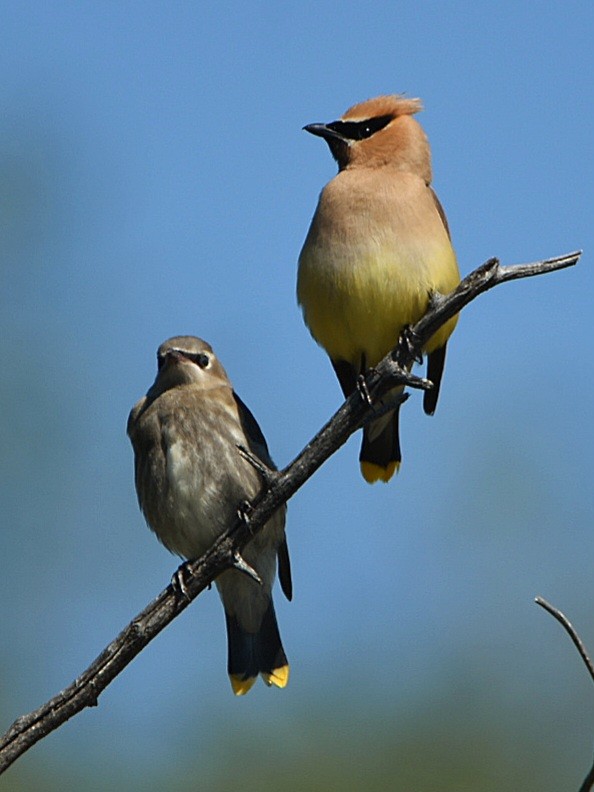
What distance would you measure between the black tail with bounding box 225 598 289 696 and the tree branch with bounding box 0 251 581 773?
5.60ft

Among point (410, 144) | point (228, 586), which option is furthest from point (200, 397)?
point (410, 144)

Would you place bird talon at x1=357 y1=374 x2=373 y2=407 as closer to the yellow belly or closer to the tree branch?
the tree branch

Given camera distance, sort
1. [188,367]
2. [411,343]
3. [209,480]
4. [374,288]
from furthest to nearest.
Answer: [188,367]
[209,480]
[374,288]
[411,343]

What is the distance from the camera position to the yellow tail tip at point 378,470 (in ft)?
22.6

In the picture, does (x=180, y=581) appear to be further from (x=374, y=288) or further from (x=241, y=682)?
(x=241, y=682)

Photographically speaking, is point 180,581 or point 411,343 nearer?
point 180,581

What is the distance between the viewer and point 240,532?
5059 mm

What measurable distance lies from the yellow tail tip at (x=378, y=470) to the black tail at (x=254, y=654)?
695 mm

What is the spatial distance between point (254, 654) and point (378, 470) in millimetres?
929

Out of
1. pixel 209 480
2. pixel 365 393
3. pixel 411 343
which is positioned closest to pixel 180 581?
pixel 365 393

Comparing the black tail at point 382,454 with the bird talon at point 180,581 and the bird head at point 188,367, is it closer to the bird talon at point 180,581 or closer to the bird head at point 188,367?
the bird head at point 188,367

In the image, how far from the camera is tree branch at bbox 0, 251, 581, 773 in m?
4.54

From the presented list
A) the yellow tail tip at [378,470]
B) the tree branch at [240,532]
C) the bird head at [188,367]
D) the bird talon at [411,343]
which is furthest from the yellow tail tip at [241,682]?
the bird talon at [411,343]

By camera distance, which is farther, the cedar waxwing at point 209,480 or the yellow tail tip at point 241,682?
the yellow tail tip at point 241,682
